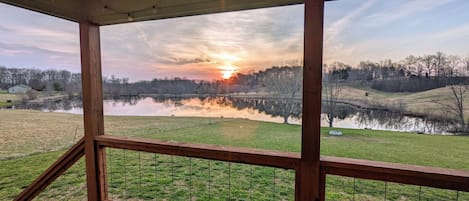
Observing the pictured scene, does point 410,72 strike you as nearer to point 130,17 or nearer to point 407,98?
point 407,98

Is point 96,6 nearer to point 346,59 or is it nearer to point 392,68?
point 346,59

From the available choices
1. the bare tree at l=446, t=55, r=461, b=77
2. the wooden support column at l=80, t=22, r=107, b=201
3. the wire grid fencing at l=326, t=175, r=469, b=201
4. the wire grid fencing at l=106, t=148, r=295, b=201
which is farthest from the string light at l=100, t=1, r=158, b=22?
the bare tree at l=446, t=55, r=461, b=77

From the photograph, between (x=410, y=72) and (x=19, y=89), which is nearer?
(x=410, y=72)

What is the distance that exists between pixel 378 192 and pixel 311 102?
1176 mm

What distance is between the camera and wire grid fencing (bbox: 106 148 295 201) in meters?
→ 2.25

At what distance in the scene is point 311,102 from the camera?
1354 mm

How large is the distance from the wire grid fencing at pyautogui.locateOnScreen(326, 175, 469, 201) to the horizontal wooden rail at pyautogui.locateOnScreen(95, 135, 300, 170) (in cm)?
61

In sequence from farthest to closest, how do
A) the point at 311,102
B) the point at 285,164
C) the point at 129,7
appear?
the point at 129,7
the point at 285,164
the point at 311,102

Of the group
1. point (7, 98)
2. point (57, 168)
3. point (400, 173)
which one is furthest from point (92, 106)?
point (400, 173)

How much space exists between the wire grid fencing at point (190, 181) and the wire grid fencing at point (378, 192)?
369 millimetres

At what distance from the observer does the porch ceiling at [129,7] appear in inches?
62.4

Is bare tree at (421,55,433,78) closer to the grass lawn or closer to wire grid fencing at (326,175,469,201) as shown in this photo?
wire grid fencing at (326,175,469,201)

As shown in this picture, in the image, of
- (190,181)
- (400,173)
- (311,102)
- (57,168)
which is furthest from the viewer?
(190,181)

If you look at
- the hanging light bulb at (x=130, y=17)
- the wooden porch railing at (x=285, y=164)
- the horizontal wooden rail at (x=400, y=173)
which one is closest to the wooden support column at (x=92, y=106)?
the wooden porch railing at (x=285, y=164)
